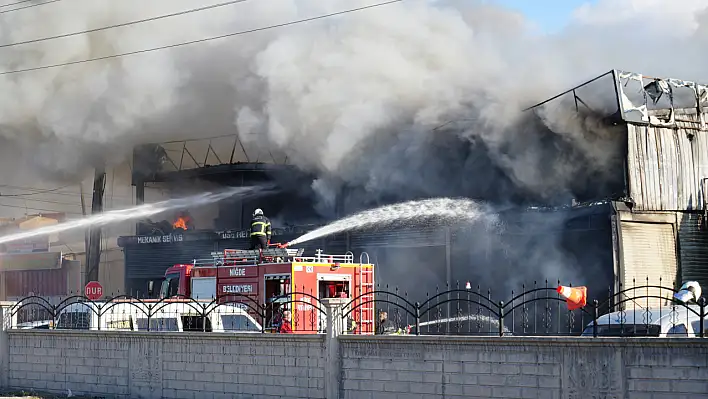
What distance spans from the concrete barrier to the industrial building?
9812mm

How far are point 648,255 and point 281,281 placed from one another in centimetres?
866

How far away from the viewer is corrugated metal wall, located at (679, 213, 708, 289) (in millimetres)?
20766

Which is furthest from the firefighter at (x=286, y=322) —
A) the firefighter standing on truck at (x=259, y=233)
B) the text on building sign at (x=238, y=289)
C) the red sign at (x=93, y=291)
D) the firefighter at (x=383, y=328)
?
the red sign at (x=93, y=291)

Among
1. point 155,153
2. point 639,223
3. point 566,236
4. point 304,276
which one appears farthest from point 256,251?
point 155,153

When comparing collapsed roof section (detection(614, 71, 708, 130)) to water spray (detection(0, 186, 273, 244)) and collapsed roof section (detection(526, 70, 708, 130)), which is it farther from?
water spray (detection(0, 186, 273, 244))

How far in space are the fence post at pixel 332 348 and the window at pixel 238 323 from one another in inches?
153

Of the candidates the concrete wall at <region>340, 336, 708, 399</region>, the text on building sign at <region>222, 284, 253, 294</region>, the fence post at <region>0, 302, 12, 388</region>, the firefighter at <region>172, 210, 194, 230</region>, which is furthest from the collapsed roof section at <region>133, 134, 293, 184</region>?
the concrete wall at <region>340, 336, 708, 399</region>

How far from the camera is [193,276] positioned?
1819 centimetres

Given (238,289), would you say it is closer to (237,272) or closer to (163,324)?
(237,272)

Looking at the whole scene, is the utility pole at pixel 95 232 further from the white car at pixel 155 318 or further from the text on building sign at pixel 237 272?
the white car at pixel 155 318

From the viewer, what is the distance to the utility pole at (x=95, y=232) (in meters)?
33.1

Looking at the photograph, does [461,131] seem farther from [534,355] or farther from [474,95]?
[534,355]

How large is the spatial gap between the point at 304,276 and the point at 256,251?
1.43 metres

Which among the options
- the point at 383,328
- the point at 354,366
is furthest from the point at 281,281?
the point at 354,366
